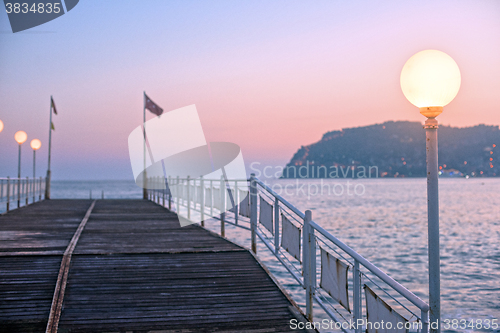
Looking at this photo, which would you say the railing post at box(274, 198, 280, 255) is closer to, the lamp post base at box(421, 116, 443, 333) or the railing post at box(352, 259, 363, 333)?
the railing post at box(352, 259, 363, 333)

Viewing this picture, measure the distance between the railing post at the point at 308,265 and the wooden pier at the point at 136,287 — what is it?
18cm

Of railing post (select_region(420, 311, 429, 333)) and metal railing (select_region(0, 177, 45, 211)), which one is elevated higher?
metal railing (select_region(0, 177, 45, 211))

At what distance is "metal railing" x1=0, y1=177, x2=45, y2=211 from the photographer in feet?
48.9

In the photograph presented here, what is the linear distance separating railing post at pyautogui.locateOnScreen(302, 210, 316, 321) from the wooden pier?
0.18 metres

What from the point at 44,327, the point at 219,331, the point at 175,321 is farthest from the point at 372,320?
the point at 44,327

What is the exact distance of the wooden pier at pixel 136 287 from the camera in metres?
4.61

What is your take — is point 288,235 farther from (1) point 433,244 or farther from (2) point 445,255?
(2) point 445,255

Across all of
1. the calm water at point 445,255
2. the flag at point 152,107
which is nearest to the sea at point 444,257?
the calm water at point 445,255

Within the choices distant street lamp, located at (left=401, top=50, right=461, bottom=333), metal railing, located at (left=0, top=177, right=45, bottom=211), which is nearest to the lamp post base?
distant street lamp, located at (left=401, top=50, right=461, bottom=333)

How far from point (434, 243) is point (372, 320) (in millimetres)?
921

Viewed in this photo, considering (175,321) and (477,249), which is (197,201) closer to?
(175,321)

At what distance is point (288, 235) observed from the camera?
5.78 m

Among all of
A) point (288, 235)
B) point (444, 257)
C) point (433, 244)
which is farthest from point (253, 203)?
point (444, 257)

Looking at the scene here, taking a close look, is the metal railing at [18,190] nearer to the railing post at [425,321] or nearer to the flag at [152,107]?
A: the flag at [152,107]
